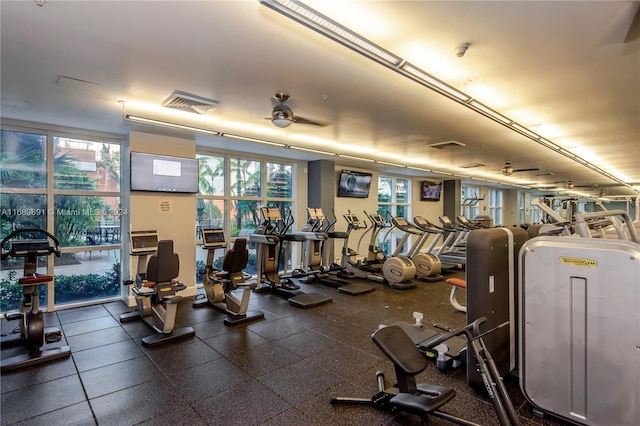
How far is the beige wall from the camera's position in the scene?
5328 millimetres

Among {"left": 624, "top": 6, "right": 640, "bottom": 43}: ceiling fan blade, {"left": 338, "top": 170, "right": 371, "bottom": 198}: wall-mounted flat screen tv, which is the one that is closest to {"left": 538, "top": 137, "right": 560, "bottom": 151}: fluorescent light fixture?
{"left": 624, "top": 6, "right": 640, "bottom": 43}: ceiling fan blade

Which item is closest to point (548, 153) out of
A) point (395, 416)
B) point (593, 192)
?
point (395, 416)

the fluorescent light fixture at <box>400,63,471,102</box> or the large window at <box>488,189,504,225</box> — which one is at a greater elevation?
the fluorescent light fixture at <box>400,63,471,102</box>

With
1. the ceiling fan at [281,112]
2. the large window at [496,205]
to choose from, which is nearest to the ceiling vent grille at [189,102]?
the ceiling fan at [281,112]

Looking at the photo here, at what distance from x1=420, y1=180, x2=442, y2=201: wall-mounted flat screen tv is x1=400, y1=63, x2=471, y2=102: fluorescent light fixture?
8.85m

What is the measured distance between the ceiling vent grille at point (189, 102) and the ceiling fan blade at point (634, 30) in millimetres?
3784

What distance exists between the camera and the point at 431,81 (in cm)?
300

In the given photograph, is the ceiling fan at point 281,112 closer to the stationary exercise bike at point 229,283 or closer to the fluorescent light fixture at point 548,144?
the stationary exercise bike at point 229,283

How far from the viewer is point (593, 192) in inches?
691

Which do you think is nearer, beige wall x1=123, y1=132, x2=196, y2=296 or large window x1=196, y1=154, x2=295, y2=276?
beige wall x1=123, y1=132, x2=196, y2=296

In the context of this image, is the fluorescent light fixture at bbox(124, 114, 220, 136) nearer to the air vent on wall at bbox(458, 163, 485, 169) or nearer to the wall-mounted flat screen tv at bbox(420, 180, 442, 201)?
the air vent on wall at bbox(458, 163, 485, 169)

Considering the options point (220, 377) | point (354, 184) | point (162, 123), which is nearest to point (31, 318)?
point (220, 377)

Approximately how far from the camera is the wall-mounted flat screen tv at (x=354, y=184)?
8977mm

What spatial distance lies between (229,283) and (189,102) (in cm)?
257
